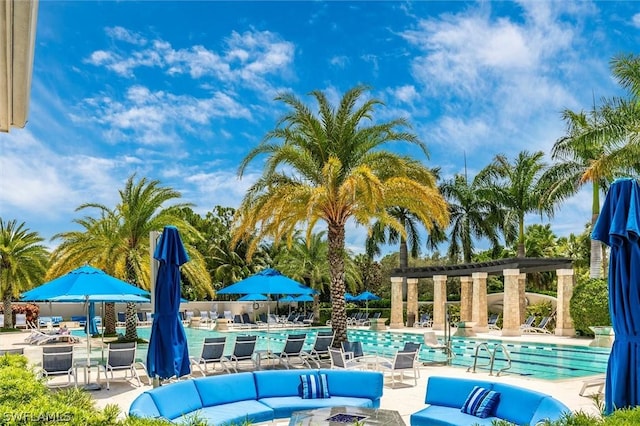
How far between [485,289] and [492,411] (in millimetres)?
22667

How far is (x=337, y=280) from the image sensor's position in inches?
683

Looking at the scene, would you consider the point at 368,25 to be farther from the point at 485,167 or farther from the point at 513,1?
the point at 485,167

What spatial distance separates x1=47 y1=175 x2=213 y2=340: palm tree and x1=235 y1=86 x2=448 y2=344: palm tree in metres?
6.00

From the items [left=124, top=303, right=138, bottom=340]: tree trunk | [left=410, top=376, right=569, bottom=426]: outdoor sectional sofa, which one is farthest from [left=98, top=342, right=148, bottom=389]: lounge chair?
[left=124, top=303, right=138, bottom=340]: tree trunk

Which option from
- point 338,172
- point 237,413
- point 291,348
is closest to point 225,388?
point 237,413

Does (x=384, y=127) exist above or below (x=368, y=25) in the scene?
below

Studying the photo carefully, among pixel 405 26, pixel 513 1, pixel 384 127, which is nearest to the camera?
pixel 384 127

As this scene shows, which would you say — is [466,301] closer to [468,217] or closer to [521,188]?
[521,188]

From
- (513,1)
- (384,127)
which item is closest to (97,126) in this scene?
(513,1)

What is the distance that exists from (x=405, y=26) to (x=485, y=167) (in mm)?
9831

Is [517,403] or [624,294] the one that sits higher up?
[624,294]

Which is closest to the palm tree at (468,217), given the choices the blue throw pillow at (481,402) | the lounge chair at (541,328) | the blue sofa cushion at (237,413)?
the lounge chair at (541,328)

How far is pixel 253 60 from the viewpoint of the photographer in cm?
3912

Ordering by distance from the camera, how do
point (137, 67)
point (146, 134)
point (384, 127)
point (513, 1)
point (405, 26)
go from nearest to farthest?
point (384, 127) < point (513, 1) < point (405, 26) < point (137, 67) < point (146, 134)
